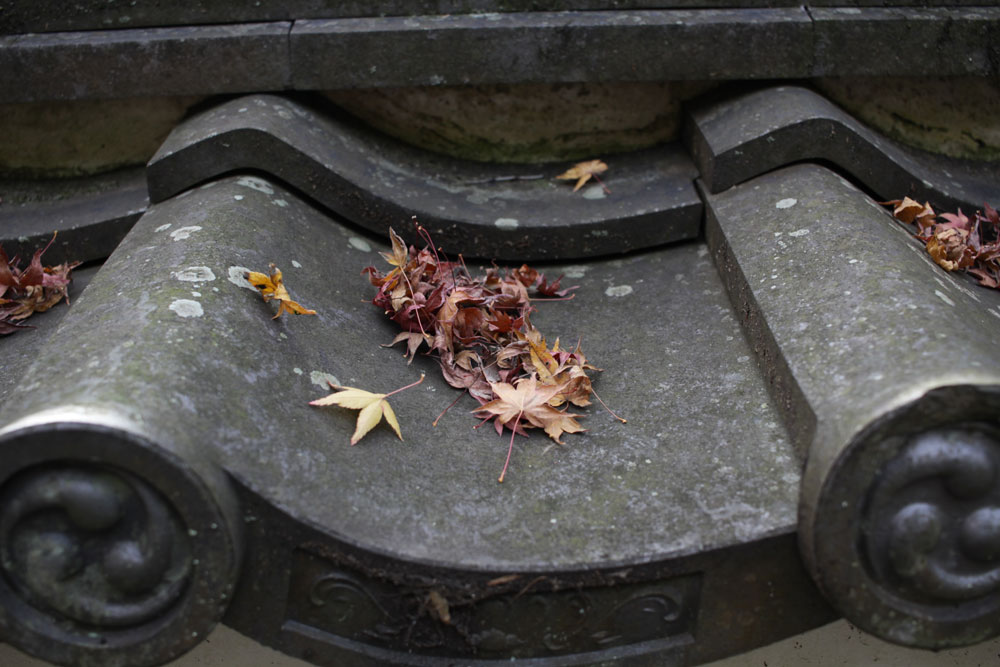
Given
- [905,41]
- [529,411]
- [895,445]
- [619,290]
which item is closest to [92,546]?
[529,411]

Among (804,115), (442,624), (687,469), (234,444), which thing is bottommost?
(442,624)

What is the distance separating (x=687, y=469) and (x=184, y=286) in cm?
104

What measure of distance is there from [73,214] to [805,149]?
6.62 feet

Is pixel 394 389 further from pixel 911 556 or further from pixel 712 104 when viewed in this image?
pixel 712 104

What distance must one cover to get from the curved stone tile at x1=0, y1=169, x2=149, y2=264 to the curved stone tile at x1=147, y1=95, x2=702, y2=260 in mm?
215

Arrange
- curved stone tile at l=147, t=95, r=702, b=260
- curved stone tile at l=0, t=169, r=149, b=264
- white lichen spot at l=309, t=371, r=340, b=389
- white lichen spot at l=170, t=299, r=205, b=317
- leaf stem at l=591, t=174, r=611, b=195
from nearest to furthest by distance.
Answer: white lichen spot at l=170, t=299, r=205, b=317
white lichen spot at l=309, t=371, r=340, b=389
curved stone tile at l=147, t=95, r=702, b=260
curved stone tile at l=0, t=169, r=149, b=264
leaf stem at l=591, t=174, r=611, b=195

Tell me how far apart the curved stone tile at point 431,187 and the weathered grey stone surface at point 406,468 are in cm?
35

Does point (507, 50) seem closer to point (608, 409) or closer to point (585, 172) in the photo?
point (585, 172)

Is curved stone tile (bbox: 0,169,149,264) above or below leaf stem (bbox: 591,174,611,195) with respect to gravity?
below

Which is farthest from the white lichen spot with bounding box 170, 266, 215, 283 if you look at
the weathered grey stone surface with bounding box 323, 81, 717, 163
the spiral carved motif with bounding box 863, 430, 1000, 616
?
the spiral carved motif with bounding box 863, 430, 1000, 616

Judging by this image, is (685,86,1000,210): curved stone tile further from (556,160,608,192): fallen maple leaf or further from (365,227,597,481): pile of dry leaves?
(365,227,597,481): pile of dry leaves

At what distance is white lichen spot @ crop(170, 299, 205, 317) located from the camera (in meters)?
1.67

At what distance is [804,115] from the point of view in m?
2.29

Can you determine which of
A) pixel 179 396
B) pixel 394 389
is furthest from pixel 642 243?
pixel 179 396
